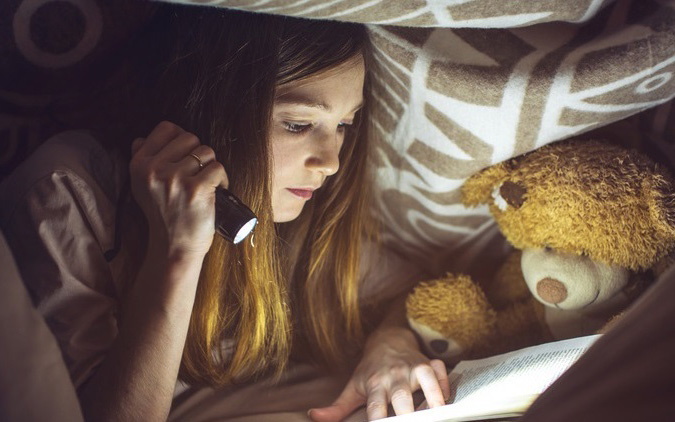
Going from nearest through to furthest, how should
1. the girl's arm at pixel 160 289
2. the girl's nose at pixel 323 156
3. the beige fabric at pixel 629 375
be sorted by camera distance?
the beige fabric at pixel 629 375 < the girl's arm at pixel 160 289 < the girl's nose at pixel 323 156

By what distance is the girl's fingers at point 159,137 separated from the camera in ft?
2.50

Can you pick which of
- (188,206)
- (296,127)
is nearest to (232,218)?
(188,206)

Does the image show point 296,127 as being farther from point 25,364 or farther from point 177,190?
point 25,364

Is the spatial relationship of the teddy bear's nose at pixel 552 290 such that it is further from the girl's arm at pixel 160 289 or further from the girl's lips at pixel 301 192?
the girl's arm at pixel 160 289

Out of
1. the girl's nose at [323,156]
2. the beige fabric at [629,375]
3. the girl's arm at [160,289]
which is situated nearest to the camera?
the beige fabric at [629,375]

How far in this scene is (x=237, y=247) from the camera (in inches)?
34.3

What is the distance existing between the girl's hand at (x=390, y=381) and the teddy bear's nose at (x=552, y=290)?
7.6 inches

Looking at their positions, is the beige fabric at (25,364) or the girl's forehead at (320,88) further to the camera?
the girl's forehead at (320,88)

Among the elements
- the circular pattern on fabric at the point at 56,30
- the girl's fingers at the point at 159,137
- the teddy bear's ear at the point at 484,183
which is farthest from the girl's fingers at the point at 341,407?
the circular pattern on fabric at the point at 56,30

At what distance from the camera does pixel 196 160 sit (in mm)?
747

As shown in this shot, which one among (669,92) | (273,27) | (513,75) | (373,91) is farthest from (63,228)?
(669,92)

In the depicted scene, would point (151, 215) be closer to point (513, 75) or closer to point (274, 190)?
point (274, 190)

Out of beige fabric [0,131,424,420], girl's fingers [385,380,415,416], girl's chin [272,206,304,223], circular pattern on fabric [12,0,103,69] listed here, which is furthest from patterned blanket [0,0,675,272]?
girl's fingers [385,380,415,416]

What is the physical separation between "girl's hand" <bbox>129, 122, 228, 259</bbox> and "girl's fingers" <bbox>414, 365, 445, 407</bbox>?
0.38 meters
